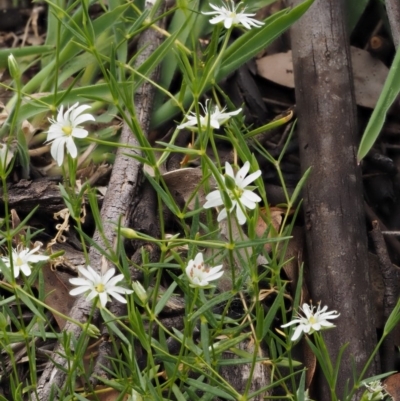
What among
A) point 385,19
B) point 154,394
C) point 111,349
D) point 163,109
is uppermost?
point 385,19

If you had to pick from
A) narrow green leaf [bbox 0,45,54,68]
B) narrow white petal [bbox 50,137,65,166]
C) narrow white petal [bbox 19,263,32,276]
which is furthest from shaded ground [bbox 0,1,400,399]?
narrow white petal [bbox 50,137,65,166]

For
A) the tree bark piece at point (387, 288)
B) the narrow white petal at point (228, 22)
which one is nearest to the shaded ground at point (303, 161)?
the tree bark piece at point (387, 288)

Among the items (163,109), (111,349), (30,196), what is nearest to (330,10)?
(163,109)

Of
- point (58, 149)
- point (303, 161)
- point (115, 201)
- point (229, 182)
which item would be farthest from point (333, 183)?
point (58, 149)

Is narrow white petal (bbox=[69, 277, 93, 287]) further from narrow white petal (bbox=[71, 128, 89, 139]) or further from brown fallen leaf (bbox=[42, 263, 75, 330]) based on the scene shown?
brown fallen leaf (bbox=[42, 263, 75, 330])

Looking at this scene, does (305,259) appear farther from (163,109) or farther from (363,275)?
(163,109)

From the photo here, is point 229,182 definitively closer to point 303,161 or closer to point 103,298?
point 103,298
